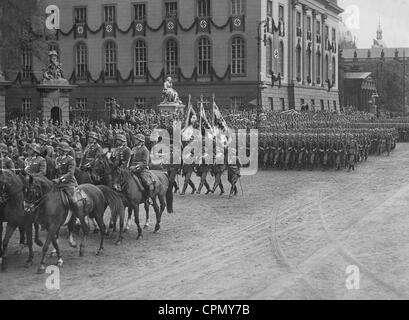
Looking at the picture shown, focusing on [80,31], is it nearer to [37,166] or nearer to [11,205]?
[37,166]

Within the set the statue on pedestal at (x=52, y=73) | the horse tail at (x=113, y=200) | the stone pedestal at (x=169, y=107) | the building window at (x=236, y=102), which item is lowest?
the horse tail at (x=113, y=200)

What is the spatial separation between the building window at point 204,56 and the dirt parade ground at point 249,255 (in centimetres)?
3243

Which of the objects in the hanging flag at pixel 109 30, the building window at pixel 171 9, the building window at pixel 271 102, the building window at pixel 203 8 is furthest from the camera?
the hanging flag at pixel 109 30

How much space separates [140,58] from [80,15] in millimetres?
6463

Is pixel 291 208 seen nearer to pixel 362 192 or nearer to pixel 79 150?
pixel 362 192

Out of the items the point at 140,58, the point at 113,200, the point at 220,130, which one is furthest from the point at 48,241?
the point at 140,58

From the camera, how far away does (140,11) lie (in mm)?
53719

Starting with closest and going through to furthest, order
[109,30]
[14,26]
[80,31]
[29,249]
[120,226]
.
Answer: [29,249], [120,226], [14,26], [109,30], [80,31]

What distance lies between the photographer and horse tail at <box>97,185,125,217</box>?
13602 mm

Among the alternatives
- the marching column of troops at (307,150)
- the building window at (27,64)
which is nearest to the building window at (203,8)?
the building window at (27,64)

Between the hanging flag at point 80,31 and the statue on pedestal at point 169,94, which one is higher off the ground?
the hanging flag at point 80,31

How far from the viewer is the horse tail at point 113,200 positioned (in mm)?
13602

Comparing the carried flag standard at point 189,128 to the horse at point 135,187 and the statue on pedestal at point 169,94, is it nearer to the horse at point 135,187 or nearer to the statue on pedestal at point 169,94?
the horse at point 135,187

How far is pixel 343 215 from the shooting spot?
56.6ft
